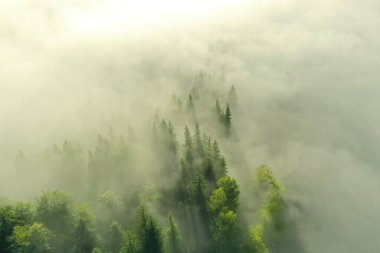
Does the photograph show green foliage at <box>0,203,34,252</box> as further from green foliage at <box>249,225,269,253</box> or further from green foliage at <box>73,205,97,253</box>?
green foliage at <box>249,225,269,253</box>

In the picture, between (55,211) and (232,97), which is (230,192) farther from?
(232,97)

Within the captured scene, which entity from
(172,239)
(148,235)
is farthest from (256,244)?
(148,235)

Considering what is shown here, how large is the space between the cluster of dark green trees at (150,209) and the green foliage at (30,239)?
234 millimetres

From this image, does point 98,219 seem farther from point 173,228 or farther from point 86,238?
point 173,228

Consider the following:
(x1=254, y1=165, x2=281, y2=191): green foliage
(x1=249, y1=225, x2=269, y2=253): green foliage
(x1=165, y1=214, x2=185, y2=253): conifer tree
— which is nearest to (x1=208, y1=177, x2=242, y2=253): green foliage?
(x1=249, y1=225, x2=269, y2=253): green foliage

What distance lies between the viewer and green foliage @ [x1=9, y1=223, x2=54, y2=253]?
292ft

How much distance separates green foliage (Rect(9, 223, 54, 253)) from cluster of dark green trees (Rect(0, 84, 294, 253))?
0.23 m

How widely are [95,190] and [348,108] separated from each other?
146m

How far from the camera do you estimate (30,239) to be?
90375 mm

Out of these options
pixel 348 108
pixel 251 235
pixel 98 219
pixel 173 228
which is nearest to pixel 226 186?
pixel 251 235

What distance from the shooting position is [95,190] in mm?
126125

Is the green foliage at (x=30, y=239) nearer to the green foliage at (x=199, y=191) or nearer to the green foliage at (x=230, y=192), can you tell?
the green foliage at (x=199, y=191)

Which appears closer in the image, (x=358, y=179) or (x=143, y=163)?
(x=143, y=163)

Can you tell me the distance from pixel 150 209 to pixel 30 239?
3818 cm
